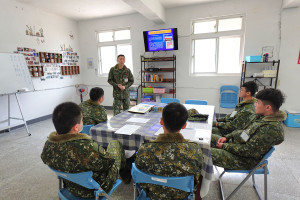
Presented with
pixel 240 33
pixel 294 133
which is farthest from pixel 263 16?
pixel 294 133

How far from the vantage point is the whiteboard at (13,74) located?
3371mm

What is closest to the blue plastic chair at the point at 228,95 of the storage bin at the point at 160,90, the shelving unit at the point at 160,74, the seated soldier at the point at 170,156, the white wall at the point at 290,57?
the white wall at the point at 290,57

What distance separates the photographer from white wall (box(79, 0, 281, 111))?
12.7 ft

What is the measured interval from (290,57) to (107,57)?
16.3 ft

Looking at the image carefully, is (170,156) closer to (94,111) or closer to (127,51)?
(94,111)

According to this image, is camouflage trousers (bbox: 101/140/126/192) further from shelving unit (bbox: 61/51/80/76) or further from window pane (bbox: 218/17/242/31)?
shelving unit (bbox: 61/51/80/76)

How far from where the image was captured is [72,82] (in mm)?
5488

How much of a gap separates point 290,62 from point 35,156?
5476 millimetres

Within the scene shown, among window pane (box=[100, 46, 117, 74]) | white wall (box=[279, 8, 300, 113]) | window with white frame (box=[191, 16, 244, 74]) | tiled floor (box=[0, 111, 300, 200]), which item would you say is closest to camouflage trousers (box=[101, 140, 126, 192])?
tiled floor (box=[0, 111, 300, 200])

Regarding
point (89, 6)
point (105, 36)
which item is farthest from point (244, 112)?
point (105, 36)

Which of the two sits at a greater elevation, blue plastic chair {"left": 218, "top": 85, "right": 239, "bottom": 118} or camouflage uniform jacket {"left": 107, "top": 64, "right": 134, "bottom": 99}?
camouflage uniform jacket {"left": 107, "top": 64, "right": 134, "bottom": 99}

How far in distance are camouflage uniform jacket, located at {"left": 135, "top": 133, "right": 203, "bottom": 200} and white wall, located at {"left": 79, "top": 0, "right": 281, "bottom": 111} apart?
3717 millimetres

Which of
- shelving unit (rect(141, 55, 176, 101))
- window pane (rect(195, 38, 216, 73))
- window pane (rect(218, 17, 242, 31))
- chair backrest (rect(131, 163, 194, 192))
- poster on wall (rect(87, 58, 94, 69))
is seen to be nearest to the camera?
chair backrest (rect(131, 163, 194, 192))

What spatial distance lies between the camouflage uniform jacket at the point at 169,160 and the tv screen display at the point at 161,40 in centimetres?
367
